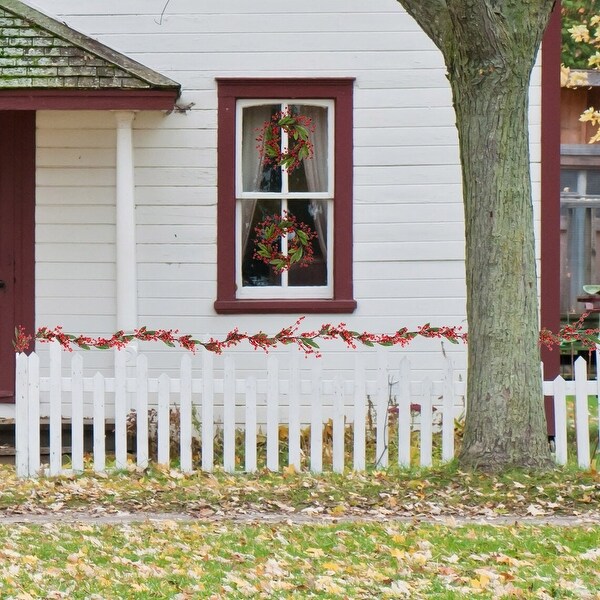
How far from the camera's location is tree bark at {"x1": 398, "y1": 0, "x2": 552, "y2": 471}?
839 centimetres

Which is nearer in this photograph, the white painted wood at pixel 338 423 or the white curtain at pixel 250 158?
the white painted wood at pixel 338 423

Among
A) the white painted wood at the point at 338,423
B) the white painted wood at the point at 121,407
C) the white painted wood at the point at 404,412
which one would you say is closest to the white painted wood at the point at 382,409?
the white painted wood at the point at 404,412

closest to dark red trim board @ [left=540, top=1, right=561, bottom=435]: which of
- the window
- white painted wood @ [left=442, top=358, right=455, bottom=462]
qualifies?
white painted wood @ [left=442, top=358, right=455, bottom=462]

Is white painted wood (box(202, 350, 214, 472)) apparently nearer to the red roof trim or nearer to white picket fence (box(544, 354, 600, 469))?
the red roof trim

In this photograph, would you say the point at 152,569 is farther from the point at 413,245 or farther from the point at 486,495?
the point at 413,245

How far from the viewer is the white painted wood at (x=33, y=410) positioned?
30.4 ft

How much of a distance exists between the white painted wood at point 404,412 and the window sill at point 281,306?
1.89 metres

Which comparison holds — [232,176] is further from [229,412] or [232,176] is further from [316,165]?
[229,412]

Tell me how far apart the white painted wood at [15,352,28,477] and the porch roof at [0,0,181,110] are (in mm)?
2329

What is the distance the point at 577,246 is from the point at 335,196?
731 cm

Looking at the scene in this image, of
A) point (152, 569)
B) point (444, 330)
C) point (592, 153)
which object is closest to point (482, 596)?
point (152, 569)

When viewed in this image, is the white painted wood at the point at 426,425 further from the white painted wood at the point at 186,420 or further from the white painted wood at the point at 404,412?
the white painted wood at the point at 186,420

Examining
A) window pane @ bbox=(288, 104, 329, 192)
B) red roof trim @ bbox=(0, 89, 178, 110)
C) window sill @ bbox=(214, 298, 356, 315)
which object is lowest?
window sill @ bbox=(214, 298, 356, 315)

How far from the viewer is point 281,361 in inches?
440
